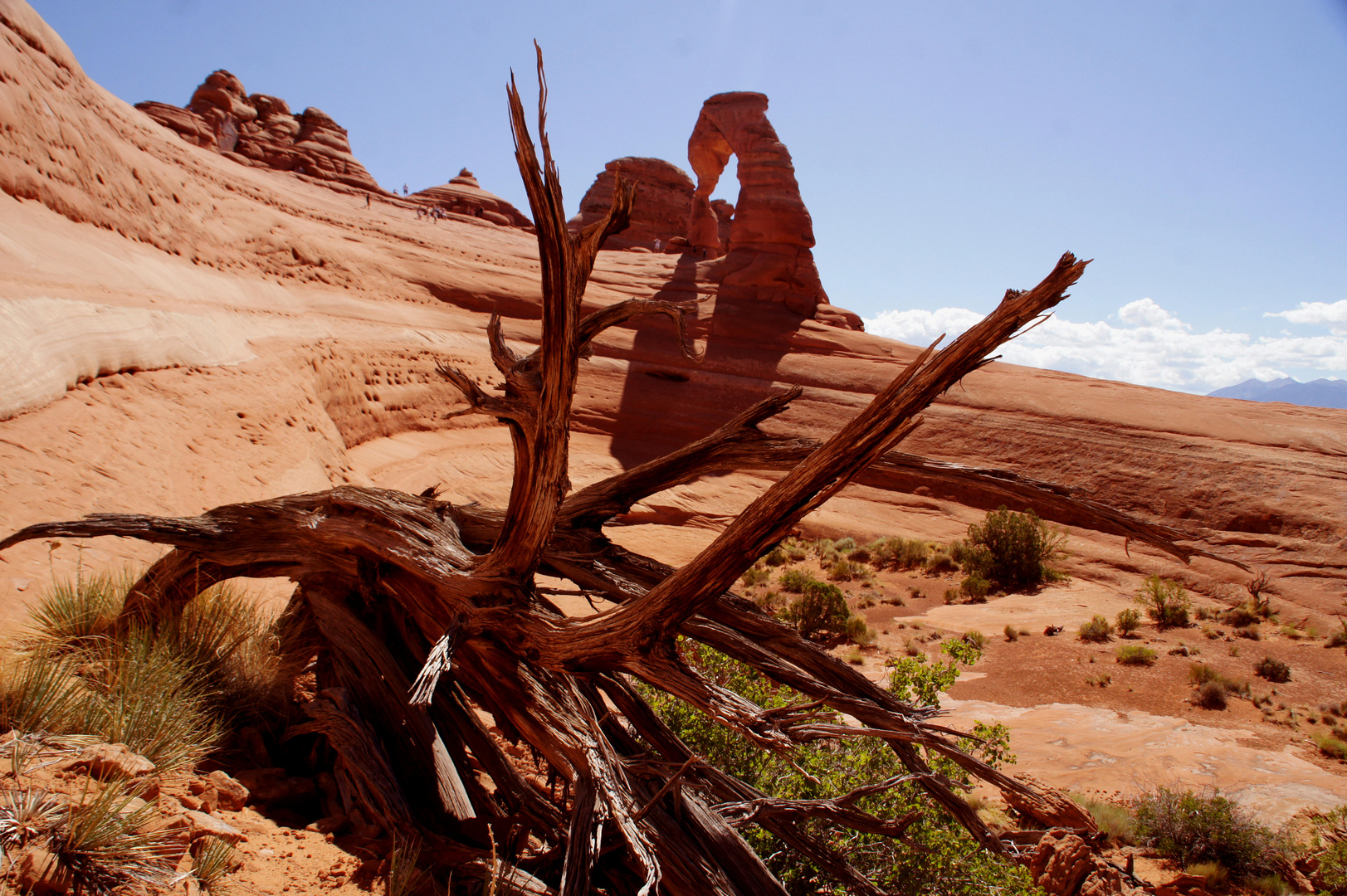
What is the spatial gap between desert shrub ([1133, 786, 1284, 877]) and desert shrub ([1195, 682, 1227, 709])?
379 cm

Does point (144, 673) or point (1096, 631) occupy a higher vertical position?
point (144, 673)

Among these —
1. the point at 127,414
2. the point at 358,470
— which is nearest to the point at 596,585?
the point at 127,414

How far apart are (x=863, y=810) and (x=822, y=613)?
9.31 m

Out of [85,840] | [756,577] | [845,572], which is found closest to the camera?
[85,840]

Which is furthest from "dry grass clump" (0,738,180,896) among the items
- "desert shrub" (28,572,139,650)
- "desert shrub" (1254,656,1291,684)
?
"desert shrub" (1254,656,1291,684)

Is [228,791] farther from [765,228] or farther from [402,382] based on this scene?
[765,228]

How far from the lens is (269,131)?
149 feet

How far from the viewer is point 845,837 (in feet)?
12.2

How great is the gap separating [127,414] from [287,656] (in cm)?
555

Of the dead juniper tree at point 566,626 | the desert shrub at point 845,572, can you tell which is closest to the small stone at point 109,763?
the dead juniper tree at point 566,626

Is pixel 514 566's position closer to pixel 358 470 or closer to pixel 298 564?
pixel 298 564

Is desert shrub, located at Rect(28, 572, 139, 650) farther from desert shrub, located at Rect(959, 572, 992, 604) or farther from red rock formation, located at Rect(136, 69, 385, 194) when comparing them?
red rock formation, located at Rect(136, 69, 385, 194)

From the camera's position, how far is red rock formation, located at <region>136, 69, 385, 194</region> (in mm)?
41906

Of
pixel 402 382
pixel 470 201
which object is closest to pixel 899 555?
pixel 402 382
